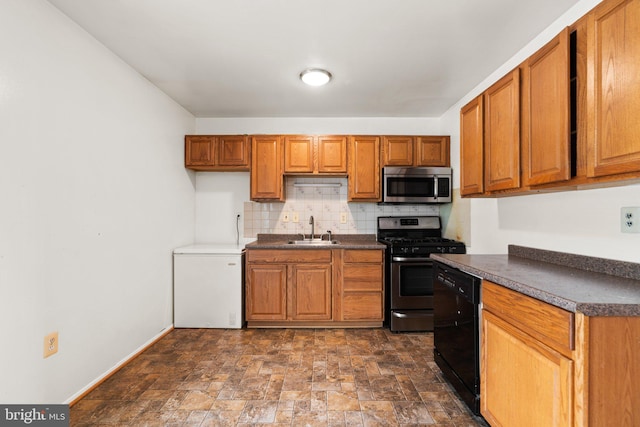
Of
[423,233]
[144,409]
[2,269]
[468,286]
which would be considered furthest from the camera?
[423,233]

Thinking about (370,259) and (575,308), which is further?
(370,259)

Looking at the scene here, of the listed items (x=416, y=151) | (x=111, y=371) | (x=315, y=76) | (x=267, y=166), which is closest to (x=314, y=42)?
(x=315, y=76)

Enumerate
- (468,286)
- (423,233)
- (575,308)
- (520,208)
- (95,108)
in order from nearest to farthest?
(575,308) → (468,286) → (95,108) → (520,208) → (423,233)

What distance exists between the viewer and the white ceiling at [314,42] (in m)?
1.83

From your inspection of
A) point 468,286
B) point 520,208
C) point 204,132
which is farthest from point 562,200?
point 204,132

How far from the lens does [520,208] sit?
2336 millimetres

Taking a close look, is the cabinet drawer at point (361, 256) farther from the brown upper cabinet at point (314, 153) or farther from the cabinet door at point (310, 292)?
the brown upper cabinet at point (314, 153)

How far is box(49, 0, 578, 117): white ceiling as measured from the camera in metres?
1.83

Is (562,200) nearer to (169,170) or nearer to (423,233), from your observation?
(423,233)

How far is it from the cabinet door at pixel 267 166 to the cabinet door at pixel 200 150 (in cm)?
50

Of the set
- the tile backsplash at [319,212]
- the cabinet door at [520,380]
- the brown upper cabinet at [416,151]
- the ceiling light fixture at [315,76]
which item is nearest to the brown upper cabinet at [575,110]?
the cabinet door at [520,380]

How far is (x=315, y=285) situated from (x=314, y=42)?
229 cm

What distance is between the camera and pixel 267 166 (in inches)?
141

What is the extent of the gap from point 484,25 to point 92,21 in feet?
8.35
